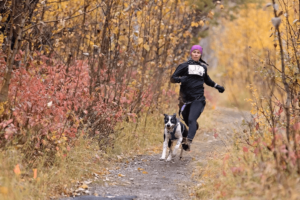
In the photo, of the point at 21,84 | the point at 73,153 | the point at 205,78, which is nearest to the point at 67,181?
the point at 73,153

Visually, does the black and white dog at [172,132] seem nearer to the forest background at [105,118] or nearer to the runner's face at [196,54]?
the forest background at [105,118]

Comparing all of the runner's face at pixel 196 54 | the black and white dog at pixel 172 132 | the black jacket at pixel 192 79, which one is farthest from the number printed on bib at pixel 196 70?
the black and white dog at pixel 172 132

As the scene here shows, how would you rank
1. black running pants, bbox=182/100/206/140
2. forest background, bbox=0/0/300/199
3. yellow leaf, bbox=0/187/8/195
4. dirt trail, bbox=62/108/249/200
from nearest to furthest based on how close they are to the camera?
yellow leaf, bbox=0/187/8/195, forest background, bbox=0/0/300/199, dirt trail, bbox=62/108/249/200, black running pants, bbox=182/100/206/140

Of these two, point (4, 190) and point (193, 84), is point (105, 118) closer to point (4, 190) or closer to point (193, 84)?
point (193, 84)

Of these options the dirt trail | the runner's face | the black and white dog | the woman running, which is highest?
the runner's face

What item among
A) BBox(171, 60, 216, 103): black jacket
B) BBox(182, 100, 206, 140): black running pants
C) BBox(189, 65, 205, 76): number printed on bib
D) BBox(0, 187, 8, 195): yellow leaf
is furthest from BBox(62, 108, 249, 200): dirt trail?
BBox(0, 187, 8, 195): yellow leaf

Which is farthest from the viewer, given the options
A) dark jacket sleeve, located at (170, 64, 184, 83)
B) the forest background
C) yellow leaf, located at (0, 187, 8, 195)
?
dark jacket sleeve, located at (170, 64, 184, 83)

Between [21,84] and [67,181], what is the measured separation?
1.60 metres

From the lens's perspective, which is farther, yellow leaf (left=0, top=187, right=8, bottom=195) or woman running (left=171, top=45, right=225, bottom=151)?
woman running (left=171, top=45, right=225, bottom=151)

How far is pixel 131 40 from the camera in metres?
8.13

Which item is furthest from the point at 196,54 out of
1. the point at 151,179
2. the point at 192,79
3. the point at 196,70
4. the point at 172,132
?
the point at 151,179

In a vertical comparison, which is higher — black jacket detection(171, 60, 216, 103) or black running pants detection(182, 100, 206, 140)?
black jacket detection(171, 60, 216, 103)

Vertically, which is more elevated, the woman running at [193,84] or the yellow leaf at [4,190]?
the woman running at [193,84]

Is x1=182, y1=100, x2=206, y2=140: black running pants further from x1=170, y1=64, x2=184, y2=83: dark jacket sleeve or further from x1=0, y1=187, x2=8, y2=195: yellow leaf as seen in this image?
x1=0, y1=187, x2=8, y2=195: yellow leaf
